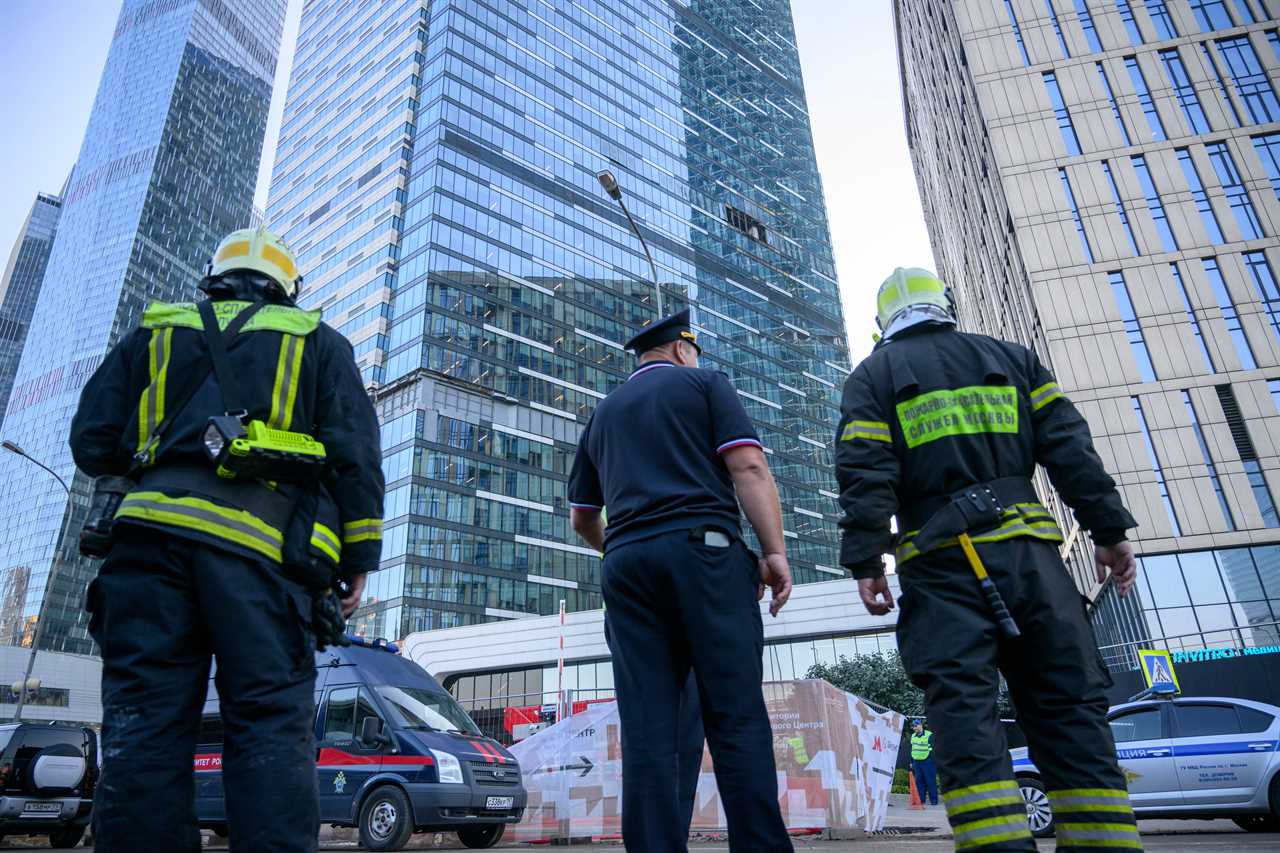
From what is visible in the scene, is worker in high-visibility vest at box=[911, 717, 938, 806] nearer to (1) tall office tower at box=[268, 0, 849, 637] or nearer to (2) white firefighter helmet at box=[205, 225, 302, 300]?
(2) white firefighter helmet at box=[205, 225, 302, 300]

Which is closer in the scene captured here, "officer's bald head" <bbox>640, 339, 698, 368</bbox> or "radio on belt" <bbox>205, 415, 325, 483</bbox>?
"radio on belt" <bbox>205, 415, 325, 483</bbox>

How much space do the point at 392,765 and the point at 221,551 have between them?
7075 millimetres

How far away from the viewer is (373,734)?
8.39 m

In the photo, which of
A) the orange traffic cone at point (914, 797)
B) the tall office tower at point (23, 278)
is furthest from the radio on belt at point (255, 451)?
the tall office tower at point (23, 278)

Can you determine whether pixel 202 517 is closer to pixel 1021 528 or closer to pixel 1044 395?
pixel 1021 528

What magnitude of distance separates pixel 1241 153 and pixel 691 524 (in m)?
39.7

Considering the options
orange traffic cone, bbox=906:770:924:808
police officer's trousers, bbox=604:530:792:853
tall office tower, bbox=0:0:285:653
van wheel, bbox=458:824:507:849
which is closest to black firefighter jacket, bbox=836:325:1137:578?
police officer's trousers, bbox=604:530:792:853

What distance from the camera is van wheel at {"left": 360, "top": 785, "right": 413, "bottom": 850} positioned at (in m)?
8.09

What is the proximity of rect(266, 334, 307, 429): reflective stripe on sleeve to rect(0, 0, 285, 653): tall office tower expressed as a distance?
11333 cm

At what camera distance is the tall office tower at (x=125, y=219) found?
355ft

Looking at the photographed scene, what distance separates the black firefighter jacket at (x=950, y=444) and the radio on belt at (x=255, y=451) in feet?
5.63

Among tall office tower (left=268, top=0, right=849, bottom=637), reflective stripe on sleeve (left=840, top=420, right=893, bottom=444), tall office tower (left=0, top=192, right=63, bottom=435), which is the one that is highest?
tall office tower (left=0, top=192, right=63, bottom=435)

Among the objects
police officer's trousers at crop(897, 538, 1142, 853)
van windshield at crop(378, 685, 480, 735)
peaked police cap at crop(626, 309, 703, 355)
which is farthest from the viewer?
van windshield at crop(378, 685, 480, 735)

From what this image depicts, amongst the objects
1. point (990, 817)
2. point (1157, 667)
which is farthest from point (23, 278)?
point (990, 817)
